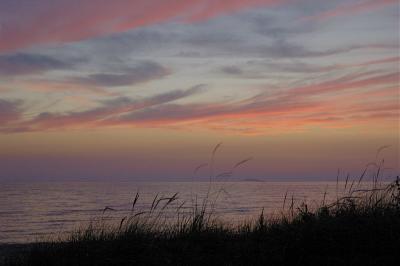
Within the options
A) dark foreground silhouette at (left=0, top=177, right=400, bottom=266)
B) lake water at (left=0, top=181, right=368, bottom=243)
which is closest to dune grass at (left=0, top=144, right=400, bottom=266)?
dark foreground silhouette at (left=0, top=177, right=400, bottom=266)

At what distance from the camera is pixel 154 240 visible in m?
6.47

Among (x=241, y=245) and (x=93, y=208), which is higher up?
(x=241, y=245)

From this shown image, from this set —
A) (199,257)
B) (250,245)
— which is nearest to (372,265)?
(250,245)

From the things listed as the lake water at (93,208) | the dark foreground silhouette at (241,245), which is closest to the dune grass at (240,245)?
the dark foreground silhouette at (241,245)

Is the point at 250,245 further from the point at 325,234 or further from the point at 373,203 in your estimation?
the point at 373,203

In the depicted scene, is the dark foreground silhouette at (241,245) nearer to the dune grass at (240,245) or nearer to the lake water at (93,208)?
the dune grass at (240,245)

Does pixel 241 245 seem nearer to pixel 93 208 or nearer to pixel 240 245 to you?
pixel 240 245

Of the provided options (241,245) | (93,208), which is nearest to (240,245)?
(241,245)

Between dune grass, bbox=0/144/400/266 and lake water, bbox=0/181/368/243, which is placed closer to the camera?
dune grass, bbox=0/144/400/266

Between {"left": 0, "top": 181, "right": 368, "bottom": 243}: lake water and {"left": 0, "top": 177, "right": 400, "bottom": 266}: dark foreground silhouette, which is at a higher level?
{"left": 0, "top": 177, "right": 400, "bottom": 266}: dark foreground silhouette

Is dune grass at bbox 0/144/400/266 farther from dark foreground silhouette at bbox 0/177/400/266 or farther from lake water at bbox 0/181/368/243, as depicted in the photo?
lake water at bbox 0/181/368/243

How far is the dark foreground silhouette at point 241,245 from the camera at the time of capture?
226 inches

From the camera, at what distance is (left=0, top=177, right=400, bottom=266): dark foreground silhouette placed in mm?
5738

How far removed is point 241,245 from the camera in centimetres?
619
